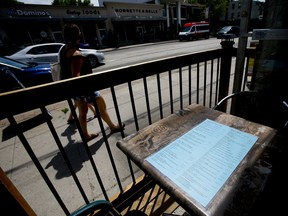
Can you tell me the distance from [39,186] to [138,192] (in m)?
1.42

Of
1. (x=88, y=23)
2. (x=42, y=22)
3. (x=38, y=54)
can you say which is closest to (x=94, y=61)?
(x=38, y=54)

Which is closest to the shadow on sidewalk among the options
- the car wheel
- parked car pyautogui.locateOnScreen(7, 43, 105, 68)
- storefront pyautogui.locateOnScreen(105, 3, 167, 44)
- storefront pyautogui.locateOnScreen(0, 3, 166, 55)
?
parked car pyautogui.locateOnScreen(7, 43, 105, 68)

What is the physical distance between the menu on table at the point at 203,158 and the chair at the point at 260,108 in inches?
24.2

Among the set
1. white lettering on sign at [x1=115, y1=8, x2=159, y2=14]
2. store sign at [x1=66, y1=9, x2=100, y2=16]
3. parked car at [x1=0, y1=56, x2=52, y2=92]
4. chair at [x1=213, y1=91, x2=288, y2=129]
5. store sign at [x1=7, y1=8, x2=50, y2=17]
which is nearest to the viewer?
chair at [x1=213, y1=91, x2=288, y2=129]

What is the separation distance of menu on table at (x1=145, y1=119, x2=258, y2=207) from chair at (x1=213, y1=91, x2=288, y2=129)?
615 mm

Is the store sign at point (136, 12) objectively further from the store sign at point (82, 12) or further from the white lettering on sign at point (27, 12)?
the white lettering on sign at point (27, 12)

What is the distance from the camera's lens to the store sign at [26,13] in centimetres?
1686

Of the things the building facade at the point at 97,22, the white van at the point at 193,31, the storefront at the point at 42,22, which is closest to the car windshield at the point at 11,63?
the building facade at the point at 97,22

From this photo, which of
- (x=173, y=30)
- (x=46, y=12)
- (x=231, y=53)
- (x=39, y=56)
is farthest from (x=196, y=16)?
(x=231, y=53)

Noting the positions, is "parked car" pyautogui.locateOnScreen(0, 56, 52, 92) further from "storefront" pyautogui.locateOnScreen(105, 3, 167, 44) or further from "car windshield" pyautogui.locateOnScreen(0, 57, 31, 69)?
"storefront" pyautogui.locateOnScreen(105, 3, 167, 44)

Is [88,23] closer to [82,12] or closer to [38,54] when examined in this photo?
[82,12]

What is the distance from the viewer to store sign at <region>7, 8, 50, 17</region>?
16.9 metres

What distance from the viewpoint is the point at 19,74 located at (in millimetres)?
5316

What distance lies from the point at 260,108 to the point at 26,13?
23.1 meters
